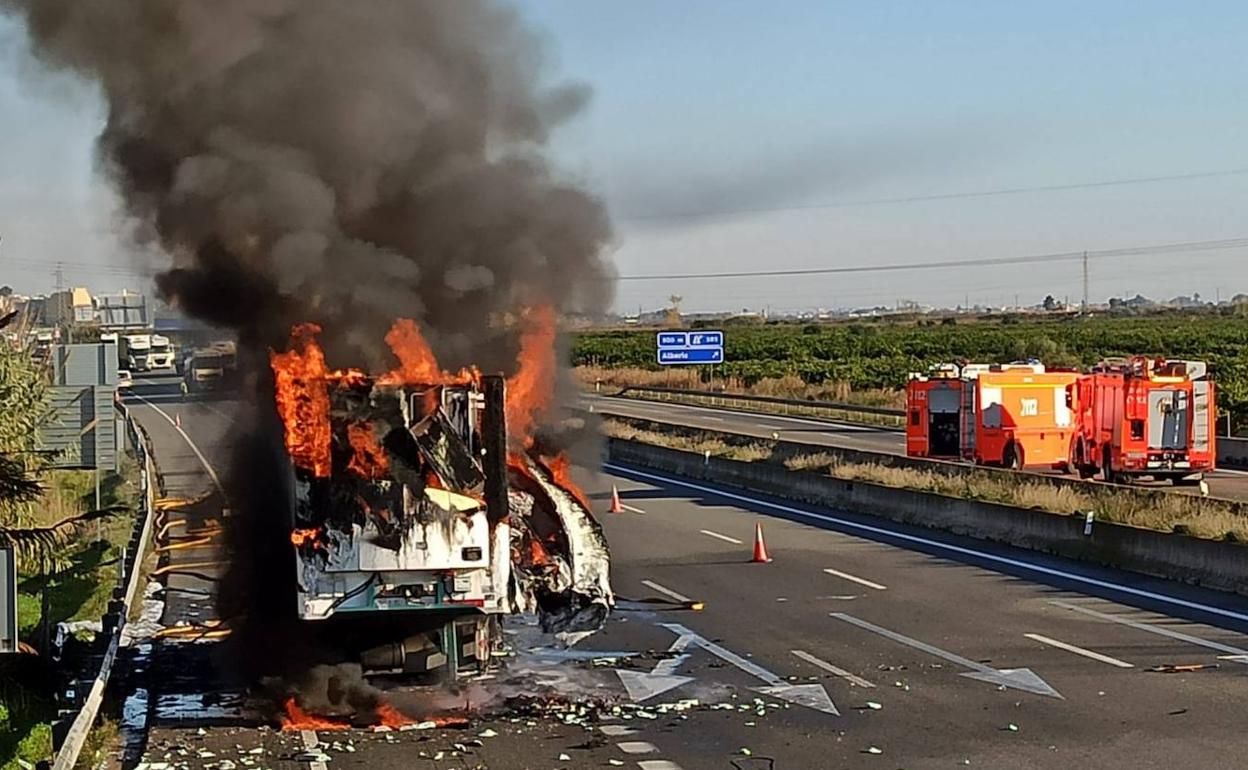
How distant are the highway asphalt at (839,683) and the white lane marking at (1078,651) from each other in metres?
0.03

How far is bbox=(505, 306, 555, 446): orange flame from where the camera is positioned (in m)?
13.4

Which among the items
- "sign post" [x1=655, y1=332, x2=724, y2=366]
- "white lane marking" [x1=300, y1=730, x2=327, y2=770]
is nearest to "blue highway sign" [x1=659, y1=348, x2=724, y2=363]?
"sign post" [x1=655, y1=332, x2=724, y2=366]

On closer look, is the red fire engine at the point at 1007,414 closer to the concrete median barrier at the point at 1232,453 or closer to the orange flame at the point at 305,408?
the concrete median barrier at the point at 1232,453

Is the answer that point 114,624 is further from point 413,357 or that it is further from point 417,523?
point 417,523

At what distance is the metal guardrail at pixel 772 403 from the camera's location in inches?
2163

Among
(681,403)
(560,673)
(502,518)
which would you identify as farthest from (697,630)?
(681,403)

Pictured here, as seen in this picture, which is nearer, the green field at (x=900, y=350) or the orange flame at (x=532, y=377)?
the orange flame at (x=532, y=377)

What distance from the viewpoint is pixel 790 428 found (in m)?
52.9

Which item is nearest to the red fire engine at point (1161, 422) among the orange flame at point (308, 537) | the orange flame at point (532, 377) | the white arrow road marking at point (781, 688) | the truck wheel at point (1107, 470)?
the truck wheel at point (1107, 470)

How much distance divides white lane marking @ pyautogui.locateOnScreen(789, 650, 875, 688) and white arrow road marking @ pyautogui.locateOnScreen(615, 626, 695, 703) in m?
1.03

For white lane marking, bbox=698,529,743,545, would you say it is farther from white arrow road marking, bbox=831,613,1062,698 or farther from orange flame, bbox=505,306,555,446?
orange flame, bbox=505,306,555,446

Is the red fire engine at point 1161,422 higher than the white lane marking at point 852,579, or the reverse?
the red fire engine at point 1161,422

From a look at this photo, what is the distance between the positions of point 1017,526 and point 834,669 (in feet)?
33.5

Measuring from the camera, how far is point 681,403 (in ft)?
225
